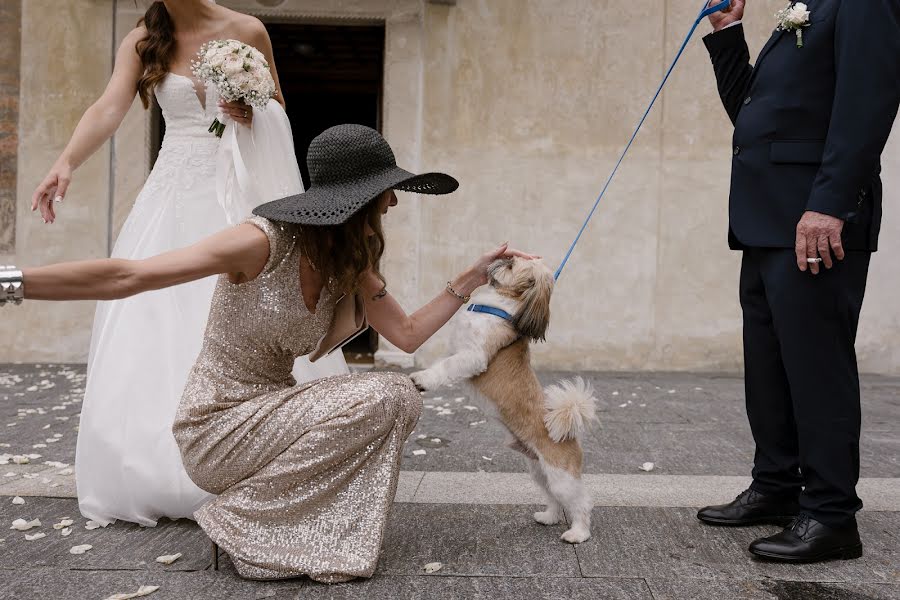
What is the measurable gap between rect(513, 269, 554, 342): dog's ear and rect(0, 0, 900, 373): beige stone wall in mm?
5318

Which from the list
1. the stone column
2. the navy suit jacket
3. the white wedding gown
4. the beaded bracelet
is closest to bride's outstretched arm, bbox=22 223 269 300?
the beaded bracelet

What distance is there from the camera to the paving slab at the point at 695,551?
2598 millimetres

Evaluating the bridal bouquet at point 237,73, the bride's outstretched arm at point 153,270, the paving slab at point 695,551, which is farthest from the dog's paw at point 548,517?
the bridal bouquet at point 237,73

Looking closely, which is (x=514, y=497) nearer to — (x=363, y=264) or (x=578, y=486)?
(x=578, y=486)

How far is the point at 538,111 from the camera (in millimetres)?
8227

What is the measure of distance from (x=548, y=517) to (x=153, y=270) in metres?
1.79

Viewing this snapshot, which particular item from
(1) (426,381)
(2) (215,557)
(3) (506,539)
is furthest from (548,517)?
(2) (215,557)

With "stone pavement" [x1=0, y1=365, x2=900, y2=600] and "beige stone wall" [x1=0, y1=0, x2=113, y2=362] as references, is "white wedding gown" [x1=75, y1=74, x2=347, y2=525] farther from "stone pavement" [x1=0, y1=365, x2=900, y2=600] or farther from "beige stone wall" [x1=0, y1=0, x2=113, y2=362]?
"beige stone wall" [x1=0, y1=0, x2=113, y2=362]

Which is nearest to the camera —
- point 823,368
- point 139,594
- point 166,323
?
point 139,594

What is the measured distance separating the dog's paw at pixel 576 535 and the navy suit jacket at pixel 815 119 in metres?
1.25

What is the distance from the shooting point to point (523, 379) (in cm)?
287

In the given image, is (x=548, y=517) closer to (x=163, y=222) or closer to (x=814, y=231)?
(x=814, y=231)

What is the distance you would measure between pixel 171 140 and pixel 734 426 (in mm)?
4091

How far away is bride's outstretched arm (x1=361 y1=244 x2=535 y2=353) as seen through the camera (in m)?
2.94
